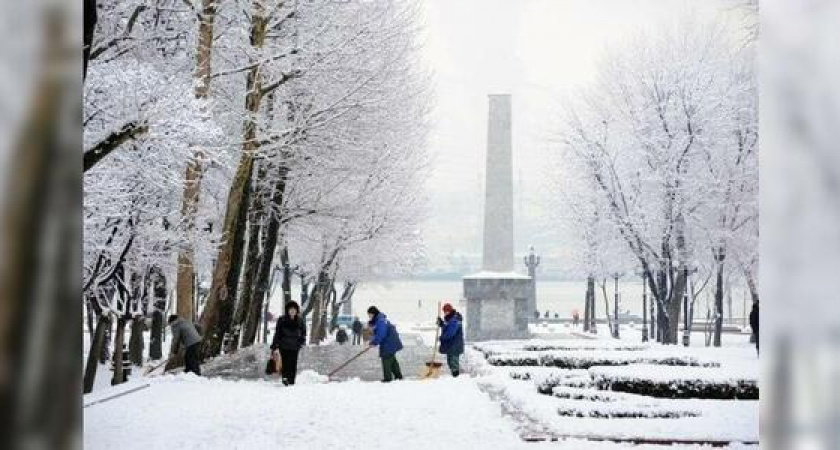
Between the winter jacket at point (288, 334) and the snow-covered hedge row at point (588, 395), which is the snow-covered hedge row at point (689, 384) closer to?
the snow-covered hedge row at point (588, 395)

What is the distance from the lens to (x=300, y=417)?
945 centimetres

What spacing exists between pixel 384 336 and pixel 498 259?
14.5m

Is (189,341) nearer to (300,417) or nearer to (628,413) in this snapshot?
(300,417)

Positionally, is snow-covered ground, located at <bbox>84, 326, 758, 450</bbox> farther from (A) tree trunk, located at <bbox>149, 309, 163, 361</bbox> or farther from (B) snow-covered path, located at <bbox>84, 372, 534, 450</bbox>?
(A) tree trunk, located at <bbox>149, 309, 163, 361</bbox>

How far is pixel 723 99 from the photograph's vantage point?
72.2 feet

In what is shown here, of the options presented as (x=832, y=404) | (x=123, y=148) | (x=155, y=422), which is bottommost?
(x=155, y=422)

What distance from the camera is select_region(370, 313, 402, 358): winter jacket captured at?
1349cm

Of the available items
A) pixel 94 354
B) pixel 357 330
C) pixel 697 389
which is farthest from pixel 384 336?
pixel 357 330

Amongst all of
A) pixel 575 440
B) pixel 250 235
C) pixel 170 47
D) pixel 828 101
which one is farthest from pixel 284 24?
pixel 828 101

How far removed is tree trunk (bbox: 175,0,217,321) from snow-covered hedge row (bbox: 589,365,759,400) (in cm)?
614

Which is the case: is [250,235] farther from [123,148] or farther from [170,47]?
[123,148]

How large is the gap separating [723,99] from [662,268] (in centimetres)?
425

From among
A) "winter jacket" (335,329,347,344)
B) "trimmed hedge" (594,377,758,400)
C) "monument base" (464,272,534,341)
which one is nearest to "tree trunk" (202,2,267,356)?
"trimmed hedge" (594,377,758,400)

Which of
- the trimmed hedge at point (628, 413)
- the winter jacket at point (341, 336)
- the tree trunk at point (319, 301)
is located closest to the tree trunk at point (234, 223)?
the trimmed hedge at point (628, 413)
